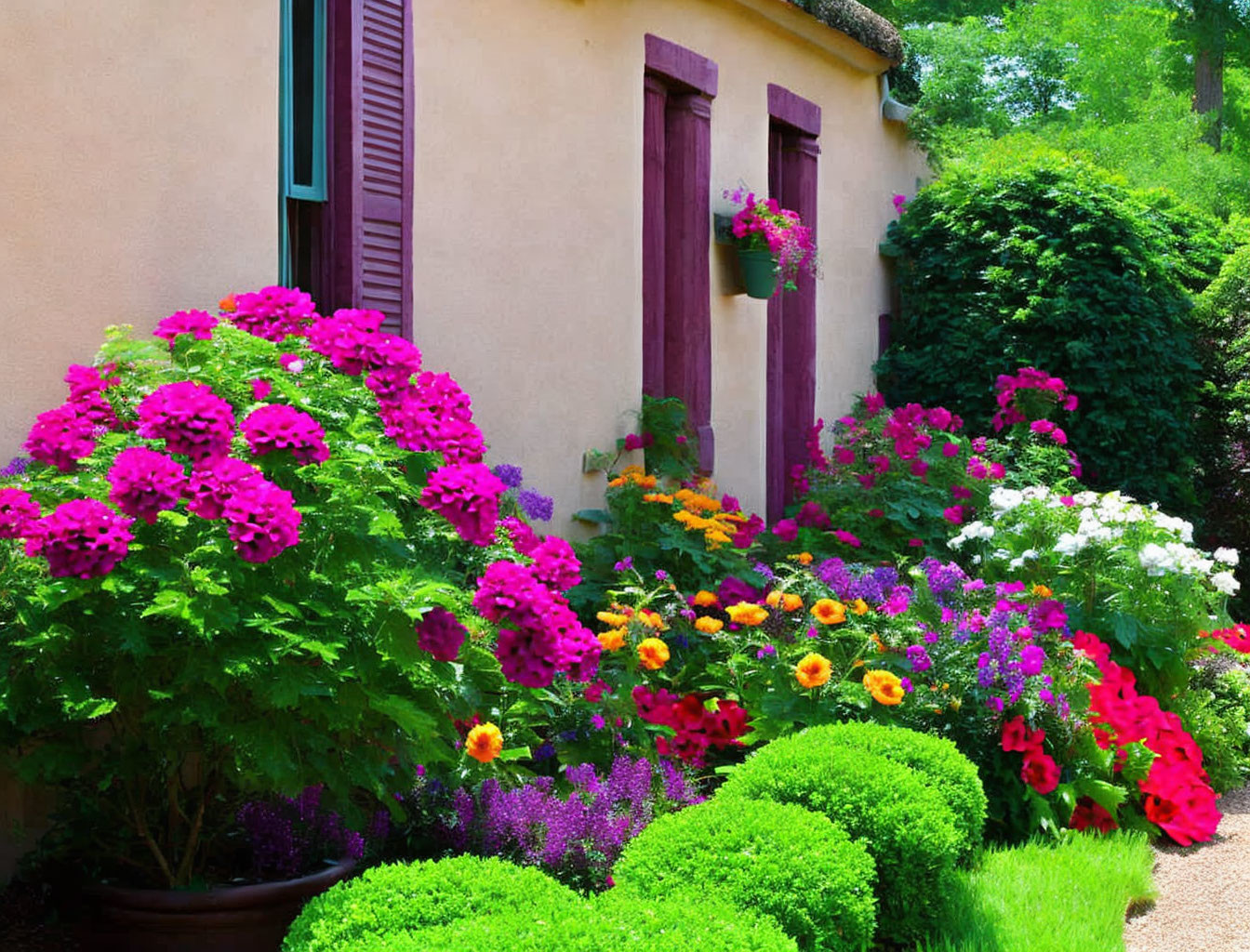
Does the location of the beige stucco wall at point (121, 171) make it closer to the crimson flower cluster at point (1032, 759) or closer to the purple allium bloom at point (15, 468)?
the purple allium bloom at point (15, 468)

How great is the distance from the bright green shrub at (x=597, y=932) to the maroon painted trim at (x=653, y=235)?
448cm

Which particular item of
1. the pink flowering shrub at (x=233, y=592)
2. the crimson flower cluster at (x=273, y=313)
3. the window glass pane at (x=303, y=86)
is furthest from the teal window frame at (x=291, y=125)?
the pink flowering shrub at (x=233, y=592)

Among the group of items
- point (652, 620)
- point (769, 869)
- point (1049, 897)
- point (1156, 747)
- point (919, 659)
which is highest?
point (652, 620)

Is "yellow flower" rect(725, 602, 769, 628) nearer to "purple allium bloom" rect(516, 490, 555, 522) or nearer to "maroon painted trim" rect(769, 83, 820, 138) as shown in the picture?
"purple allium bloom" rect(516, 490, 555, 522)

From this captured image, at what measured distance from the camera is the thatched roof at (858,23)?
28.1ft

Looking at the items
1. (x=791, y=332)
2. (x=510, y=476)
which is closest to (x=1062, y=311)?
(x=791, y=332)

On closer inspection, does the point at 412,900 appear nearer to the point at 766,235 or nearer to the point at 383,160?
the point at 383,160

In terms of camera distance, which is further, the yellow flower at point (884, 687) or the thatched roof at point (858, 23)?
the thatched roof at point (858, 23)

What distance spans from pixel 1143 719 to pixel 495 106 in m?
3.65

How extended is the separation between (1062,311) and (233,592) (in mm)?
7512

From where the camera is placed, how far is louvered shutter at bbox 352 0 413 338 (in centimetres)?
509

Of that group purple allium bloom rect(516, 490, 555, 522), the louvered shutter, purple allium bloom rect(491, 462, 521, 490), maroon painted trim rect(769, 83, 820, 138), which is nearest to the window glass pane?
the louvered shutter

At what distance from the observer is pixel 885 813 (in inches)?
153

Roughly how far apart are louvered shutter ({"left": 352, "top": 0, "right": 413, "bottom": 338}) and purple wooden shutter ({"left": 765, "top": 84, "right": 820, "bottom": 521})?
3765mm
